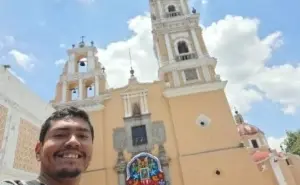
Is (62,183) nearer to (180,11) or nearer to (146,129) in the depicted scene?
(146,129)

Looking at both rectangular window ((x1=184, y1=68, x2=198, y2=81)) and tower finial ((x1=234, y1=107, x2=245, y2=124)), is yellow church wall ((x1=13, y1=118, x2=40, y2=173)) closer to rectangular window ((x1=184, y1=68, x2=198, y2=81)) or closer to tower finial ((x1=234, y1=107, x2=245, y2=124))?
rectangular window ((x1=184, y1=68, x2=198, y2=81))

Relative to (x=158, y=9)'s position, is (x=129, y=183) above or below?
below

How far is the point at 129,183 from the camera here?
10727 millimetres

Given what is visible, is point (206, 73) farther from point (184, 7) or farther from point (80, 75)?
point (80, 75)

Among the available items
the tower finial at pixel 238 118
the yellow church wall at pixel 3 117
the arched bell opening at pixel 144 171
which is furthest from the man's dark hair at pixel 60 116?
the tower finial at pixel 238 118

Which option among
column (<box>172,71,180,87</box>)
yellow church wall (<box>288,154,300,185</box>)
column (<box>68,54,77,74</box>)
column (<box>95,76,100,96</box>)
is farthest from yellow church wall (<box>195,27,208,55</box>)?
yellow church wall (<box>288,154,300,185</box>)

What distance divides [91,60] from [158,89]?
4.39 metres

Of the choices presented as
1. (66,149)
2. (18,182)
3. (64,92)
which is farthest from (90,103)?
(18,182)

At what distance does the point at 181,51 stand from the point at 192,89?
3.09 meters

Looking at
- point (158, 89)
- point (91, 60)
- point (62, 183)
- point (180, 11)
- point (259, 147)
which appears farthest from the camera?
point (259, 147)

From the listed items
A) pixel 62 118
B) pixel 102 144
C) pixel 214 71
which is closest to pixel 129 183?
pixel 102 144

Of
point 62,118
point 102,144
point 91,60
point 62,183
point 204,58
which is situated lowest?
point 62,183

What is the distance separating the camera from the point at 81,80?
540 inches

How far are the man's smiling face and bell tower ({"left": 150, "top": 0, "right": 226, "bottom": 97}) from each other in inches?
438
